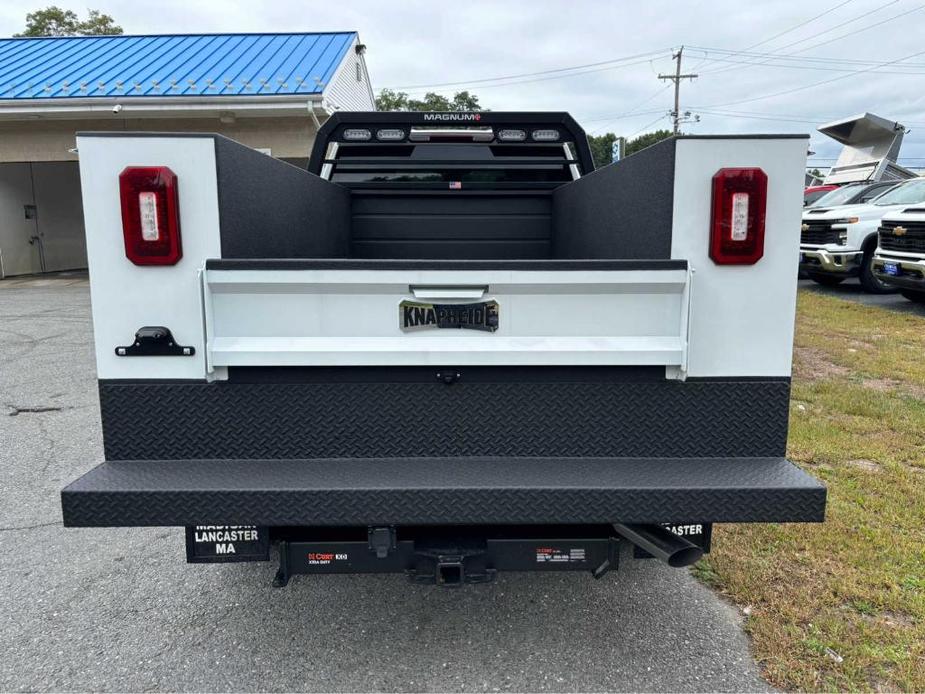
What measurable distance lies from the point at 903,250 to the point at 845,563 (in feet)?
30.2

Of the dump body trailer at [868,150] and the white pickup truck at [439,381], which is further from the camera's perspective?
the dump body trailer at [868,150]

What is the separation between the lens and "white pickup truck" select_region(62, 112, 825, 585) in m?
2.07

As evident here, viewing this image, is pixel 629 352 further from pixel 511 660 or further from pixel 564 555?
pixel 511 660

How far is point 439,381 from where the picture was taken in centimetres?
223

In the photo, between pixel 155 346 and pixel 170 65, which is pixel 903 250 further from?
pixel 170 65

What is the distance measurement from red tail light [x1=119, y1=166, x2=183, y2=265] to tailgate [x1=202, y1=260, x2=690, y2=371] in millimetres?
160

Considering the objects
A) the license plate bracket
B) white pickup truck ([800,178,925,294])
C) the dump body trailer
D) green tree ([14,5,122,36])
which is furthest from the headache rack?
green tree ([14,5,122,36])

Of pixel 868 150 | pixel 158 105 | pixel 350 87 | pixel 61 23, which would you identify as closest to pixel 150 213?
pixel 158 105

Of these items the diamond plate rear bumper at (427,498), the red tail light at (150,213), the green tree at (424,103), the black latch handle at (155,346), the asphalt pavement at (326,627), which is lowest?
the asphalt pavement at (326,627)

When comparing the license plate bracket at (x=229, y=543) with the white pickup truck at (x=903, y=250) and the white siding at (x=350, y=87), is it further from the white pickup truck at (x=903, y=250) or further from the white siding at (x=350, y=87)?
the white siding at (x=350, y=87)

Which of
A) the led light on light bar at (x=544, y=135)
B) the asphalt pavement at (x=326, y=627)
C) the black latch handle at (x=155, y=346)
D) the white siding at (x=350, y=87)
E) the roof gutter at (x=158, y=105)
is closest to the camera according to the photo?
the black latch handle at (x=155, y=346)

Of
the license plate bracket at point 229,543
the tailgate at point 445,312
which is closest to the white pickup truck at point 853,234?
the tailgate at point 445,312

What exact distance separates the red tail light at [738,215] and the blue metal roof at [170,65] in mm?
13858

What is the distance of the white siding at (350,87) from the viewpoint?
15.8m
